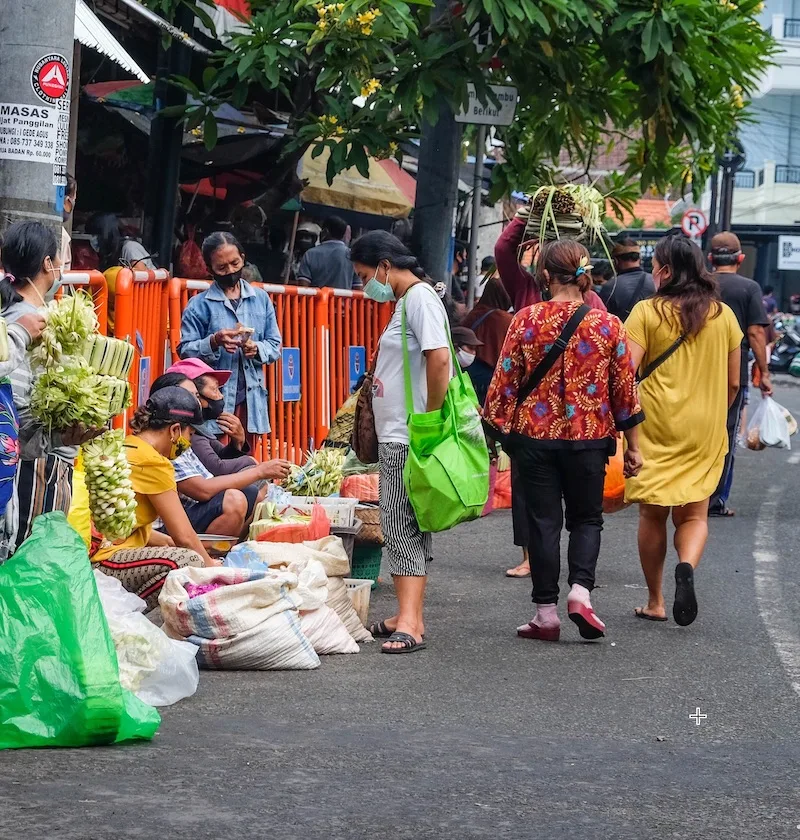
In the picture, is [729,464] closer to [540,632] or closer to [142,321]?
[540,632]

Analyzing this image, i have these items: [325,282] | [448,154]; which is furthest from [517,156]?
[325,282]

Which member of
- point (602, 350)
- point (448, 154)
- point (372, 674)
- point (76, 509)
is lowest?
point (372, 674)

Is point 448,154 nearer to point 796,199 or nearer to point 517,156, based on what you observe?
point 517,156

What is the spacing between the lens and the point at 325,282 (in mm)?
13117

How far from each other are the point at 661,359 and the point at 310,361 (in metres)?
4.04

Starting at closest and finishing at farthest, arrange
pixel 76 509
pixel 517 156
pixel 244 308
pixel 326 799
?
1. pixel 326 799
2. pixel 76 509
3. pixel 244 308
4. pixel 517 156

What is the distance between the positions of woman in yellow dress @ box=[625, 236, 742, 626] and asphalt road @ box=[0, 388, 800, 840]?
0.43 meters

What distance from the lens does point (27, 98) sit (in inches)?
247

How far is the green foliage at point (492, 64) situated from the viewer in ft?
33.9

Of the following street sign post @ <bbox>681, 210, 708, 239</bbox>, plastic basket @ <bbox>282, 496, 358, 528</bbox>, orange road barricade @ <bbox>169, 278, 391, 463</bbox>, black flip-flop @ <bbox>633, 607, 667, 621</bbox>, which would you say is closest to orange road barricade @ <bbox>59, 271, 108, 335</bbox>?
plastic basket @ <bbox>282, 496, 358, 528</bbox>

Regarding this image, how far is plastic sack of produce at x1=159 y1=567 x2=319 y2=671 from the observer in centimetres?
599

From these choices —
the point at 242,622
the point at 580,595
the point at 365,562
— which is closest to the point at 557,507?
the point at 580,595

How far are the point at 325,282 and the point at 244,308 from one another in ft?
13.2

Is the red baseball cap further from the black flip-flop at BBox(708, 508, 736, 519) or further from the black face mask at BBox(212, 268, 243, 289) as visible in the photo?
the black flip-flop at BBox(708, 508, 736, 519)
